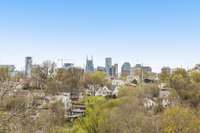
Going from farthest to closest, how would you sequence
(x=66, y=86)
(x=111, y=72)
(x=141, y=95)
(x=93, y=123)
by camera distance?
(x=111, y=72)
(x=66, y=86)
(x=141, y=95)
(x=93, y=123)

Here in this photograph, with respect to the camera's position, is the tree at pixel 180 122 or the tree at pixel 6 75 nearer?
the tree at pixel 6 75

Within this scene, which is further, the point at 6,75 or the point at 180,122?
the point at 180,122

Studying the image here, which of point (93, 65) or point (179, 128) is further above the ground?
point (93, 65)

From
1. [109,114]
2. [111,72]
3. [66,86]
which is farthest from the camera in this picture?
[111,72]

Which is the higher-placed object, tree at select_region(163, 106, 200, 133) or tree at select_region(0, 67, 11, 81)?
tree at select_region(0, 67, 11, 81)

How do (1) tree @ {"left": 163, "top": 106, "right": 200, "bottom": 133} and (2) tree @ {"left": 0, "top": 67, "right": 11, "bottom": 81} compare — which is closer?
(2) tree @ {"left": 0, "top": 67, "right": 11, "bottom": 81}

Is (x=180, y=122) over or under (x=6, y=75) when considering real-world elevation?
under

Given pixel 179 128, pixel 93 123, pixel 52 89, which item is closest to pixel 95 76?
pixel 52 89

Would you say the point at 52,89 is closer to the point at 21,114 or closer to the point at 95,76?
the point at 95,76

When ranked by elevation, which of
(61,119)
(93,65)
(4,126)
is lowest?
(61,119)

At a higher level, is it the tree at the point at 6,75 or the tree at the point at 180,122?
the tree at the point at 6,75

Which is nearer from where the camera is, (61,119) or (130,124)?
(130,124)
